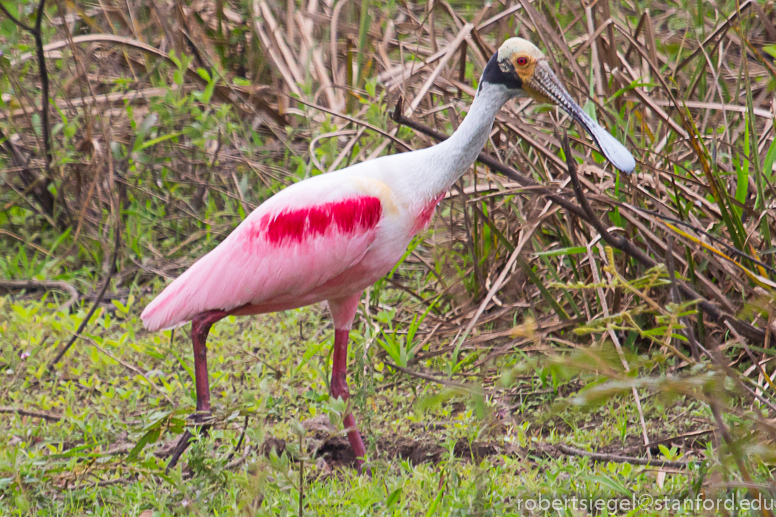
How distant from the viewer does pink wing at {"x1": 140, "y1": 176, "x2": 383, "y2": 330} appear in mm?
3061

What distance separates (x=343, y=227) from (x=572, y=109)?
0.98m

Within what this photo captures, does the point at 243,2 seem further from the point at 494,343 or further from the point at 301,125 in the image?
the point at 494,343

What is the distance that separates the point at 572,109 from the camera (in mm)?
3150

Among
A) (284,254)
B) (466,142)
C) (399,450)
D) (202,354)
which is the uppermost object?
(466,142)

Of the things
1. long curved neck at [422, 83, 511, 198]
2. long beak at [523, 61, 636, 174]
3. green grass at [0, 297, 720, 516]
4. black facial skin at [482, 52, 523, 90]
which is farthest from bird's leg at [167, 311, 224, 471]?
long beak at [523, 61, 636, 174]

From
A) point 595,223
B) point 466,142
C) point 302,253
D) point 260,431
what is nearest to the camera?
point 260,431

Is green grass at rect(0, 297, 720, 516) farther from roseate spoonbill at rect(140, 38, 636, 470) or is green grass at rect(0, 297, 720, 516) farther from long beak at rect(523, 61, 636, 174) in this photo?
long beak at rect(523, 61, 636, 174)

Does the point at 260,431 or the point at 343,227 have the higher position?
the point at 343,227

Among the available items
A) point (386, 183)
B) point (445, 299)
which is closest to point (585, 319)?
point (445, 299)

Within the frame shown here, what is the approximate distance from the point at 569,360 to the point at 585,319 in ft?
7.77

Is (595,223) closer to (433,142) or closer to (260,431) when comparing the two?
(260,431)

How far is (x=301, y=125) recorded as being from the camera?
5957 mm

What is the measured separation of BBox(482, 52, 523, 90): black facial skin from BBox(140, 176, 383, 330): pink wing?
0.62 metres

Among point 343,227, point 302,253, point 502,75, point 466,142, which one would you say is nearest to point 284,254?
point 302,253
